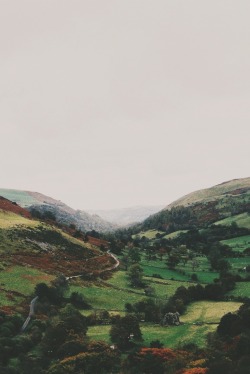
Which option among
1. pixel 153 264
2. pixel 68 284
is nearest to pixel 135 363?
pixel 68 284

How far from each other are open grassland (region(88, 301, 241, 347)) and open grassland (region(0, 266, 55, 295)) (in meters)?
26.3

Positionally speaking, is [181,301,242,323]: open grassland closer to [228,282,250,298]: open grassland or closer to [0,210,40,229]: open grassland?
[228,282,250,298]: open grassland

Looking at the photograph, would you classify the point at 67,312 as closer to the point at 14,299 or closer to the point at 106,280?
the point at 14,299

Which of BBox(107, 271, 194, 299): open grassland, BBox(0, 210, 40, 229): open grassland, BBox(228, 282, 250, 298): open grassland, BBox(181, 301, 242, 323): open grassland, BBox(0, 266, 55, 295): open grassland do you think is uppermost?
BBox(0, 210, 40, 229): open grassland

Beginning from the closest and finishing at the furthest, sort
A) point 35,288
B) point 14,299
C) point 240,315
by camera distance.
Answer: point 240,315 < point 14,299 < point 35,288

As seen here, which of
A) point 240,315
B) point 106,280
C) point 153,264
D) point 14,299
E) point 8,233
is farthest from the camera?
point 153,264

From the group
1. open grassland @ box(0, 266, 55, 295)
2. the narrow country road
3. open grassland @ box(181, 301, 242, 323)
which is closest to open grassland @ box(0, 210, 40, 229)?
open grassland @ box(0, 266, 55, 295)

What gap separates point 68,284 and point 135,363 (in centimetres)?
5351

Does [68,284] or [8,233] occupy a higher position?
[8,233]

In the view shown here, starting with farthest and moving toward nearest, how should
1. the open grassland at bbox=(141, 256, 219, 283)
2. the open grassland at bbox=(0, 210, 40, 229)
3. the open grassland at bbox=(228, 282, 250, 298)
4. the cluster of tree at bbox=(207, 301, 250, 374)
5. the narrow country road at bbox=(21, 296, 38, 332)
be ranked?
the open grassland at bbox=(0, 210, 40, 229), the open grassland at bbox=(141, 256, 219, 283), the open grassland at bbox=(228, 282, 250, 298), the narrow country road at bbox=(21, 296, 38, 332), the cluster of tree at bbox=(207, 301, 250, 374)

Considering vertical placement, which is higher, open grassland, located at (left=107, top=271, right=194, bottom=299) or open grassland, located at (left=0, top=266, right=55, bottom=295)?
open grassland, located at (left=0, top=266, right=55, bottom=295)

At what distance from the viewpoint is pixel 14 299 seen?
92.7 meters

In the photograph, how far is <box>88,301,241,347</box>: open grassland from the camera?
7268cm

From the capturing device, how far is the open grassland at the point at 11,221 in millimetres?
145625
